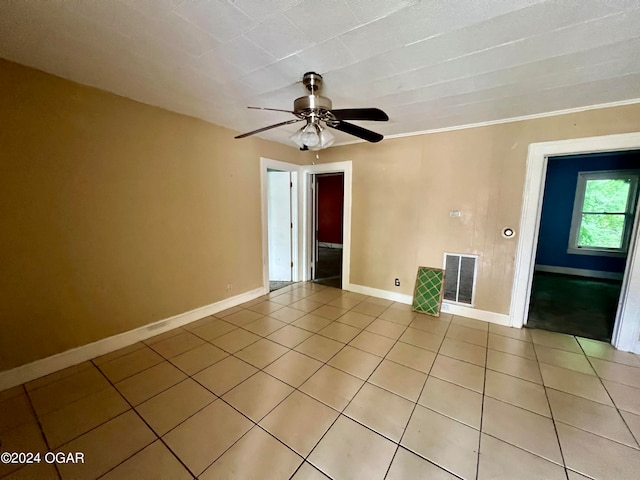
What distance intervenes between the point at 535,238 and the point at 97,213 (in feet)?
14.4

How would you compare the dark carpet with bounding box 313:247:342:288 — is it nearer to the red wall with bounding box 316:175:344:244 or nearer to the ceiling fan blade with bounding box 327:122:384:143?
the red wall with bounding box 316:175:344:244

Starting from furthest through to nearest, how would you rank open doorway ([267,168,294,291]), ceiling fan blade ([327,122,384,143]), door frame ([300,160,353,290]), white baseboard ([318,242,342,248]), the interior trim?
white baseboard ([318,242,342,248]) → open doorway ([267,168,294,291]) → door frame ([300,160,353,290]) → the interior trim → ceiling fan blade ([327,122,384,143])

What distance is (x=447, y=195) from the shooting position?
3.15 m

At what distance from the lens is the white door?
4.29 m

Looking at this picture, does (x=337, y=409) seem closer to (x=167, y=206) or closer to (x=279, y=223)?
(x=167, y=206)

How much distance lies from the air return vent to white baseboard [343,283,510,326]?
0.29 ft

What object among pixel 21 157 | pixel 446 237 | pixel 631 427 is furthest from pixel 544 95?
pixel 21 157

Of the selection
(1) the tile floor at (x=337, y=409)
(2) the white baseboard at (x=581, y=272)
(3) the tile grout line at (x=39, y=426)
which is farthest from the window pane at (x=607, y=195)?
(3) the tile grout line at (x=39, y=426)

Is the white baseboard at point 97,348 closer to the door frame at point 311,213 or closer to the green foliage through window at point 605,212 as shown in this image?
the door frame at point 311,213

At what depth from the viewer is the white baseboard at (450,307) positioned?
118 inches

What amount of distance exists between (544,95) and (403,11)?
1.76 meters

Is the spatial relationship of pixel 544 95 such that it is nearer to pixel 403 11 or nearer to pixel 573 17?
pixel 573 17

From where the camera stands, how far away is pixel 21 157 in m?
1.80

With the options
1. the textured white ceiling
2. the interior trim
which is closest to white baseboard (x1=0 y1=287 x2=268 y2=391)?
the textured white ceiling
